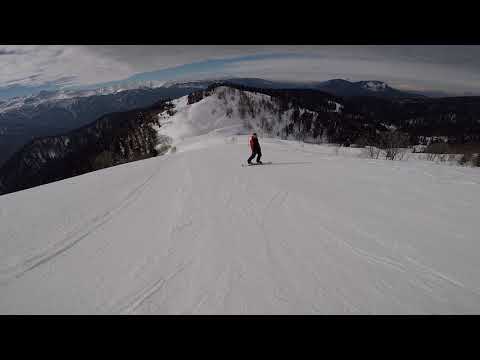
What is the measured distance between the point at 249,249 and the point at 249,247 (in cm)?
5

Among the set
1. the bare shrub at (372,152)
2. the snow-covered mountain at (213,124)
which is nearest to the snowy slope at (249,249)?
the bare shrub at (372,152)

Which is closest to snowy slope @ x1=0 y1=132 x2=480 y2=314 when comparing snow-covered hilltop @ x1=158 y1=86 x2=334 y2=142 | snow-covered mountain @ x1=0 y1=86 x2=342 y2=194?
snow-covered hilltop @ x1=158 y1=86 x2=334 y2=142

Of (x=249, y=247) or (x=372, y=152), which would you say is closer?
(x=249, y=247)

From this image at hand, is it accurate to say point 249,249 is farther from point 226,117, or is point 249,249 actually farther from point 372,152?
point 226,117

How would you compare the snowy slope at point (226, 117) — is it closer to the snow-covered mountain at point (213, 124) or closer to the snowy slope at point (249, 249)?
the snow-covered mountain at point (213, 124)

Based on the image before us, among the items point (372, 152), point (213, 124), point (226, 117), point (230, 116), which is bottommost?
point (213, 124)

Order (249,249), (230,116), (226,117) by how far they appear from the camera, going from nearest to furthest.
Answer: (249,249), (226,117), (230,116)

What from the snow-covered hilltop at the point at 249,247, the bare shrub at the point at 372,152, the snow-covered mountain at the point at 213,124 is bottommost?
the snow-covered mountain at the point at 213,124

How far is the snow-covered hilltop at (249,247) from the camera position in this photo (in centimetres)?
237

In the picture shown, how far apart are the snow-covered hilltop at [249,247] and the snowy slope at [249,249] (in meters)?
0.02

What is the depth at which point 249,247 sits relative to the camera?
335 cm

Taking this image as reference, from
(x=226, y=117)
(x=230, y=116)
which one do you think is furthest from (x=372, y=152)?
(x=230, y=116)
